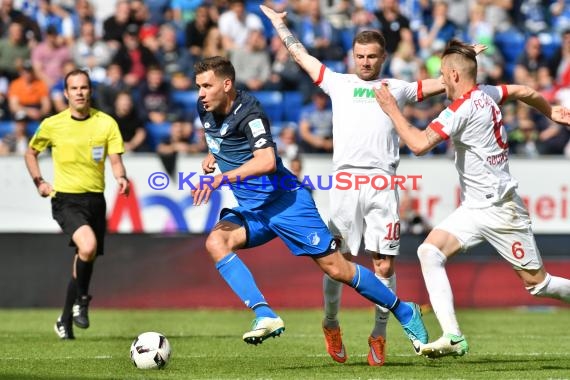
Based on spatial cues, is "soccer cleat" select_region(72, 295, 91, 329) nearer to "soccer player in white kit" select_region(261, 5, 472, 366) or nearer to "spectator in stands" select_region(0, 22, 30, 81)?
"soccer player in white kit" select_region(261, 5, 472, 366)

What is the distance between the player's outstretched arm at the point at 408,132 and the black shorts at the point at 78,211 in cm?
429

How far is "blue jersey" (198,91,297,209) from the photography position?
898 cm

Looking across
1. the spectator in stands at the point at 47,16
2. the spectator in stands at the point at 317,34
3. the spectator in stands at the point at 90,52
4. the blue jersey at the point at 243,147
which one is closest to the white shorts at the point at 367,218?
the blue jersey at the point at 243,147

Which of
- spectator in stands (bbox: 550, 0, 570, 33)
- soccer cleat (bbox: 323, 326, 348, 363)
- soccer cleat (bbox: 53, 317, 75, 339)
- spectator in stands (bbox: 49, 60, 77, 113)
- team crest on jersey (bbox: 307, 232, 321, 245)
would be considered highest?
spectator in stands (bbox: 550, 0, 570, 33)

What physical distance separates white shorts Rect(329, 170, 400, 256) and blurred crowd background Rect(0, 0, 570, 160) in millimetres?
8713

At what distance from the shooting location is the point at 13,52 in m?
20.8

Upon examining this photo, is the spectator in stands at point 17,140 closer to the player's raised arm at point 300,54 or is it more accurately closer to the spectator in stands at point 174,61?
the spectator in stands at point 174,61

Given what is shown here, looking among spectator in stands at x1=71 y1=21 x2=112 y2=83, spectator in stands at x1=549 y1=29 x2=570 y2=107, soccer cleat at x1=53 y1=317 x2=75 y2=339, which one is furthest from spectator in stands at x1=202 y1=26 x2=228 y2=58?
soccer cleat at x1=53 y1=317 x2=75 y2=339

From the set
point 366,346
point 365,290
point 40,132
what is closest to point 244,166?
point 365,290

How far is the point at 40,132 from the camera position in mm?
12023

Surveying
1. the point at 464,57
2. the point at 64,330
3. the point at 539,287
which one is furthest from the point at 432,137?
the point at 64,330

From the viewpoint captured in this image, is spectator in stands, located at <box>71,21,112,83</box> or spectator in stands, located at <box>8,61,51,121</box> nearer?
spectator in stands, located at <box>8,61,51,121</box>

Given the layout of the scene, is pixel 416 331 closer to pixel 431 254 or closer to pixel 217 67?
pixel 431 254

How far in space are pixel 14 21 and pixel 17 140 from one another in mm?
3584
